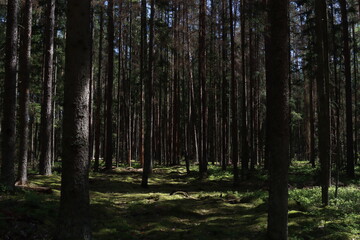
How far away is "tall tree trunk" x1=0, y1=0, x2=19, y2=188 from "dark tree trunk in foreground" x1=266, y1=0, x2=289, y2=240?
7542mm

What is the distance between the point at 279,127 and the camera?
5.62 m

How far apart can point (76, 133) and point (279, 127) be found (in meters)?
3.66

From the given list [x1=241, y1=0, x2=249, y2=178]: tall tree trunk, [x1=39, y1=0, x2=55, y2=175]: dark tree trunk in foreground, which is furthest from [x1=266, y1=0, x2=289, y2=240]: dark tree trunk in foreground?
[x1=39, y1=0, x2=55, y2=175]: dark tree trunk in foreground

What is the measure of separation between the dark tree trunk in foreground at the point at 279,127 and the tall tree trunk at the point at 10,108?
754cm

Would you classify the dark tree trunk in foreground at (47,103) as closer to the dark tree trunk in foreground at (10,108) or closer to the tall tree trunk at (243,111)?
the dark tree trunk in foreground at (10,108)

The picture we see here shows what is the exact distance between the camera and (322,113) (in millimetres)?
10203

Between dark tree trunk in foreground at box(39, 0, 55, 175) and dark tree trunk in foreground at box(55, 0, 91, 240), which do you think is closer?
dark tree trunk in foreground at box(55, 0, 91, 240)

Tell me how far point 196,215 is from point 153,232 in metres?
2.38

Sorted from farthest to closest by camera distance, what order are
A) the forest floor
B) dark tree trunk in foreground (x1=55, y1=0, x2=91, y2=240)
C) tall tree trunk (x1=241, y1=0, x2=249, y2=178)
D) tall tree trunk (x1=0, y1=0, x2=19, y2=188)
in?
tall tree trunk (x1=241, y1=0, x2=249, y2=178) < tall tree trunk (x1=0, y1=0, x2=19, y2=188) < the forest floor < dark tree trunk in foreground (x1=55, y1=0, x2=91, y2=240)

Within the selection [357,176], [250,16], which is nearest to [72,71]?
[250,16]

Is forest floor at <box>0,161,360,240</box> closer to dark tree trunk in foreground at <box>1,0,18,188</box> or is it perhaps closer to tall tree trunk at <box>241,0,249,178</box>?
dark tree trunk in foreground at <box>1,0,18,188</box>

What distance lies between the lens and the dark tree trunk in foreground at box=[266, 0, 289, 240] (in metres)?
5.59

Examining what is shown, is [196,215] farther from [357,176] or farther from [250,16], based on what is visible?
[357,176]

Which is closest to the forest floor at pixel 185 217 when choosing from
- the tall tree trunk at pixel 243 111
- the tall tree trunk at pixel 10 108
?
the tall tree trunk at pixel 10 108
